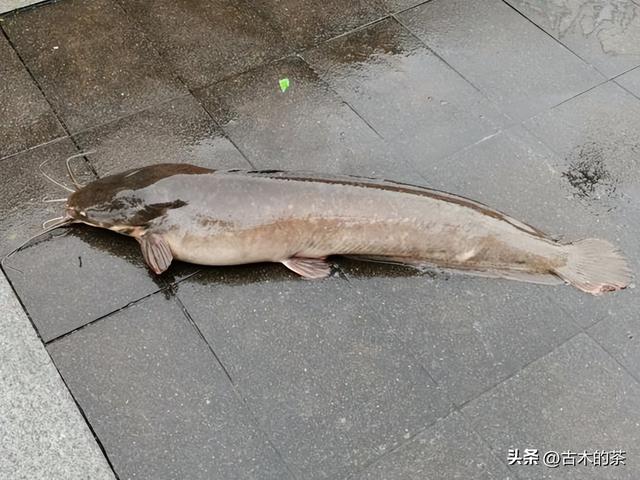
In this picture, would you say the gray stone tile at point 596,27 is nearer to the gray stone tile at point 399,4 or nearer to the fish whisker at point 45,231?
the gray stone tile at point 399,4

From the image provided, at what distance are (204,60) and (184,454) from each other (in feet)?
9.50

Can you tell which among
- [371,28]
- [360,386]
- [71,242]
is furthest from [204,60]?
[360,386]

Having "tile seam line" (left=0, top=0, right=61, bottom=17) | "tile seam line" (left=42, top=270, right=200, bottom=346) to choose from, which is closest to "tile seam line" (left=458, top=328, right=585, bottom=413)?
"tile seam line" (left=42, top=270, right=200, bottom=346)

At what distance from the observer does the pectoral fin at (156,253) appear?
11.5 feet

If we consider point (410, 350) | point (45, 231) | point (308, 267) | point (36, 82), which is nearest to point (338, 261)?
point (308, 267)

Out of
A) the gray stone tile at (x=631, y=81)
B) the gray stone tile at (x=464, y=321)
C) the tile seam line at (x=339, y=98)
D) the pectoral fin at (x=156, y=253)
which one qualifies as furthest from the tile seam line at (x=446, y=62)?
the pectoral fin at (x=156, y=253)

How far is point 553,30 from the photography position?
5.20m

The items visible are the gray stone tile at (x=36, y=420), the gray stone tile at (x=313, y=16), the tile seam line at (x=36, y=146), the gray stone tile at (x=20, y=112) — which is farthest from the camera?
the gray stone tile at (x=313, y=16)

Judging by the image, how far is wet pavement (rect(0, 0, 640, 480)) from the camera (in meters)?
3.16

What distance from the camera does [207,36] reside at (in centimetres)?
495

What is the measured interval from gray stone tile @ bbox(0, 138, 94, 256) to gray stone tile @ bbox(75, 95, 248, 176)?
149 mm

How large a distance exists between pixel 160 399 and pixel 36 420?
1.90 ft

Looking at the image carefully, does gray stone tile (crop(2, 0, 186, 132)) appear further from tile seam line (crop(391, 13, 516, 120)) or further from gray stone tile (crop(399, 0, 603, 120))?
gray stone tile (crop(399, 0, 603, 120))

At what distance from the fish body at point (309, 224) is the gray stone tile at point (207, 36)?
133 cm
